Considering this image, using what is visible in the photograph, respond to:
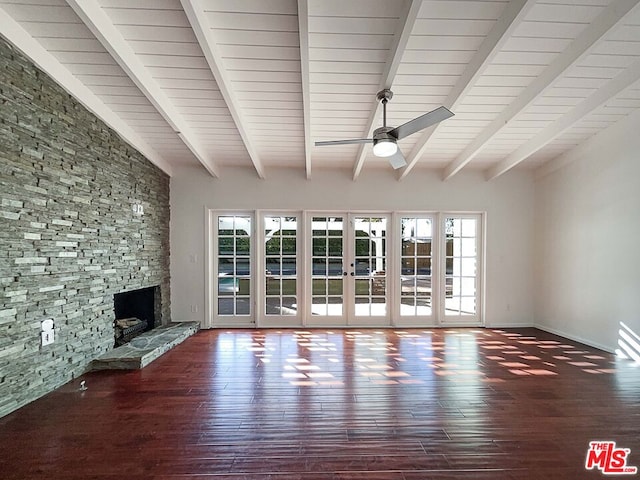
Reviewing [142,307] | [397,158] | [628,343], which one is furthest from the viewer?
[142,307]

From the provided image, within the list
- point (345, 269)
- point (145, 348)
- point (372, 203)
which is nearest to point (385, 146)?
point (372, 203)

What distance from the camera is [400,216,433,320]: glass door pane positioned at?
18.5 ft

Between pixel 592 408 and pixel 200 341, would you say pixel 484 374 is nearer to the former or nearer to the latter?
pixel 592 408

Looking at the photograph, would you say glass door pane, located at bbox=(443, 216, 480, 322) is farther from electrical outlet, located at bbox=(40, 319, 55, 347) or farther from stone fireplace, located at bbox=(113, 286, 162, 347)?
electrical outlet, located at bbox=(40, 319, 55, 347)

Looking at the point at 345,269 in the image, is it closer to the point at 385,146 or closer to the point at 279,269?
the point at 279,269

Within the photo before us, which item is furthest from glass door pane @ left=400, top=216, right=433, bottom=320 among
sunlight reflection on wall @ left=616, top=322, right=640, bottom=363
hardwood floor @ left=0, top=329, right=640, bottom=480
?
sunlight reflection on wall @ left=616, top=322, right=640, bottom=363

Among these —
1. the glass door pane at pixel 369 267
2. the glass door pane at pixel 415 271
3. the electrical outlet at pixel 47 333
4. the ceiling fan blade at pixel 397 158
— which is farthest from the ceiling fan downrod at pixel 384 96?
the electrical outlet at pixel 47 333

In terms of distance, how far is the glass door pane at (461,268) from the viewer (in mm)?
5668

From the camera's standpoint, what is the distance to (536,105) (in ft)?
11.7

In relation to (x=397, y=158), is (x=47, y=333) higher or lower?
lower

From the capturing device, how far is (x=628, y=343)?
3930 millimetres

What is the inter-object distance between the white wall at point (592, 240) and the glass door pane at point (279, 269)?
13.4 feet

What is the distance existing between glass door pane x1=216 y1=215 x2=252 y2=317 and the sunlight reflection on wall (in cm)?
507

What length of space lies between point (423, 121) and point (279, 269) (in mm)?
3581
